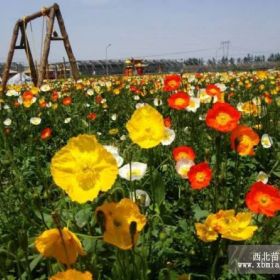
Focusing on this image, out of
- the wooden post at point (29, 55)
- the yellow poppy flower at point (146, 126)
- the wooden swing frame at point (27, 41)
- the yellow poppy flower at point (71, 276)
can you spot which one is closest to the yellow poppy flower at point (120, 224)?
the yellow poppy flower at point (71, 276)

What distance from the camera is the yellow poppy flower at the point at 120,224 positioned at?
3.42 feet

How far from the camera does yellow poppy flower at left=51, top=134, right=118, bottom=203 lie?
106cm

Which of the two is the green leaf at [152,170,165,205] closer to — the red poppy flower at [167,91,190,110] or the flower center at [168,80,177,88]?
→ the red poppy flower at [167,91,190,110]

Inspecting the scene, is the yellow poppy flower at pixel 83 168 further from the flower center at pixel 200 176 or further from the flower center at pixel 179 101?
the flower center at pixel 179 101

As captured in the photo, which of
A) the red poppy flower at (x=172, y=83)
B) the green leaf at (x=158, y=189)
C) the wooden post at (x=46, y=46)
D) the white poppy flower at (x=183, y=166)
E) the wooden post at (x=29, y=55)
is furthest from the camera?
the wooden post at (x=29, y=55)

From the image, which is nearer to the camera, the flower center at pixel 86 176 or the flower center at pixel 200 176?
the flower center at pixel 86 176

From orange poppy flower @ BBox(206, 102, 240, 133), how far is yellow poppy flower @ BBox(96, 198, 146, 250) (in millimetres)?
693

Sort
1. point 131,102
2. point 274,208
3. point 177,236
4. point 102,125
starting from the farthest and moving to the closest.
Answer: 1. point 131,102
2. point 102,125
3. point 177,236
4. point 274,208

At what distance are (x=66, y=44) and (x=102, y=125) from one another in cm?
562

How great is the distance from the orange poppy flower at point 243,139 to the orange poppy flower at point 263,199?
165 mm

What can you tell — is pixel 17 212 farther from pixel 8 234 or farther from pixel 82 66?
pixel 82 66

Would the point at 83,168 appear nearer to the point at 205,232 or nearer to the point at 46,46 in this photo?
the point at 205,232

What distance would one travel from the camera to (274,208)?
4.88ft

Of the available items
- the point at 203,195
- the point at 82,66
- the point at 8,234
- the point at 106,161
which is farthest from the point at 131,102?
the point at 82,66
